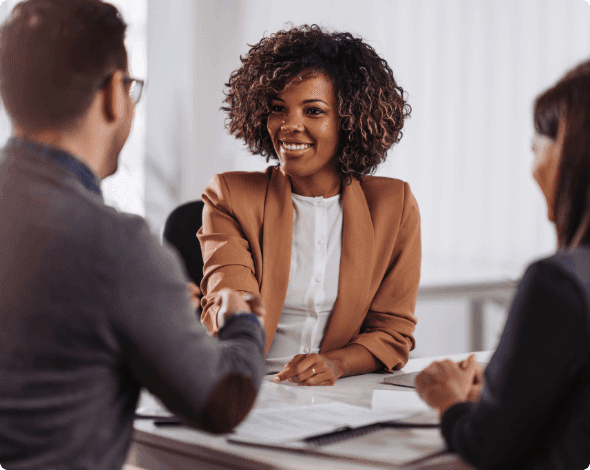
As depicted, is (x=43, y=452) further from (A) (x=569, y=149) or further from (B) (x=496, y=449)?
(A) (x=569, y=149)

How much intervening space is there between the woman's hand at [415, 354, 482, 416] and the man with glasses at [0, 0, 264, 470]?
0.34 metres

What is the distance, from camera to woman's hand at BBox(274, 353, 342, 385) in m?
1.40

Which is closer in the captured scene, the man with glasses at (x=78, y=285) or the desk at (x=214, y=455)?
the man with glasses at (x=78, y=285)

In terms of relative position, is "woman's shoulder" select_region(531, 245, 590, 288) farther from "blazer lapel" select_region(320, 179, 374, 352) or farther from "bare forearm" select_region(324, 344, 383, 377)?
"blazer lapel" select_region(320, 179, 374, 352)

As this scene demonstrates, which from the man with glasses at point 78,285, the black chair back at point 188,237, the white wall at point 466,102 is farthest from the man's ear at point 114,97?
the white wall at point 466,102

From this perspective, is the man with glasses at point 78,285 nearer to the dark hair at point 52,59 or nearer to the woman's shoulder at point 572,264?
the dark hair at point 52,59

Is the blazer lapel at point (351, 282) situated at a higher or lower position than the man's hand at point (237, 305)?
lower

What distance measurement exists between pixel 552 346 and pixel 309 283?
3.51ft

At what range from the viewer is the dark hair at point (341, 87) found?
1806mm

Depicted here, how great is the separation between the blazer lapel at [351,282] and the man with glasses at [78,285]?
836mm

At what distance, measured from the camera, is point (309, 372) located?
4.63 ft

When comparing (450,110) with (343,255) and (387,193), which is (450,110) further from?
(343,255)

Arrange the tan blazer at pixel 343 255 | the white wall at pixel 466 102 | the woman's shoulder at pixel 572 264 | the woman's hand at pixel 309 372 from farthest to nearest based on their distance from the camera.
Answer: the white wall at pixel 466 102 → the tan blazer at pixel 343 255 → the woman's hand at pixel 309 372 → the woman's shoulder at pixel 572 264

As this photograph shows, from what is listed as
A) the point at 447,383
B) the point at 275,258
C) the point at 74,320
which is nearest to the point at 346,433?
the point at 447,383
